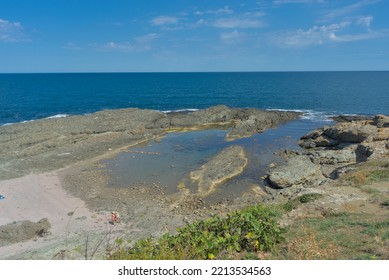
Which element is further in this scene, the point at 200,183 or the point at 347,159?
the point at 347,159

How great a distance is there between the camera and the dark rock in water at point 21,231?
2002 centimetres

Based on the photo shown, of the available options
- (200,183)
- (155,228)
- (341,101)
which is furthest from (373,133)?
(341,101)

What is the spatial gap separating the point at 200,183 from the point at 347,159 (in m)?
16.8

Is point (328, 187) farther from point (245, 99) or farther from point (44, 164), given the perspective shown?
point (245, 99)

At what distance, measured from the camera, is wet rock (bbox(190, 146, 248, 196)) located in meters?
29.5

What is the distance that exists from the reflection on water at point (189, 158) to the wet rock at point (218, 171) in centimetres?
74

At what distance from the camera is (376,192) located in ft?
63.6

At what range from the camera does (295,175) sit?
96.9 ft

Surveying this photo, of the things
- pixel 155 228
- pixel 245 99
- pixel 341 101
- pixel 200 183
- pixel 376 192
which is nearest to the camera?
pixel 376 192

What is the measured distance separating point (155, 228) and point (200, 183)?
31.1ft

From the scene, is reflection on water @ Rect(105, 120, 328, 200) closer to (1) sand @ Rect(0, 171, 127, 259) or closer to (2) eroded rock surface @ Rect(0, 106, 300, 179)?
(2) eroded rock surface @ Rect(0, 106, 300, 179)

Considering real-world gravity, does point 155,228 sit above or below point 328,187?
below

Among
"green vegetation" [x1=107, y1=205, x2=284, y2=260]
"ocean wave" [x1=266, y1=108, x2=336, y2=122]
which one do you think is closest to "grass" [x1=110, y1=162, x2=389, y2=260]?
"green vegetation" [x1=107, y1=205, x2=284, y2=260]

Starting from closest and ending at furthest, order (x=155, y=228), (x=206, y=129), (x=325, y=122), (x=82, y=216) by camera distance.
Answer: (x=155, y=228), (x=82, y=216), (x=206, y=129), (x=325, y=122)
